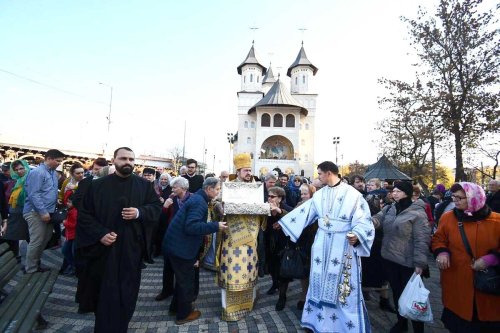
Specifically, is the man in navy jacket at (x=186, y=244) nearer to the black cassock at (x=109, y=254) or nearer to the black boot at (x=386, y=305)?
the black cassock at (x=109, y=254)

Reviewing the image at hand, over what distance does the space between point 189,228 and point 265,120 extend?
42196mm

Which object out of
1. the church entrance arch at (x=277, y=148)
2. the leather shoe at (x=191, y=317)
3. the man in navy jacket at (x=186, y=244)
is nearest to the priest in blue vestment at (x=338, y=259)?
the man in navy jacket at (x=186, y=244)

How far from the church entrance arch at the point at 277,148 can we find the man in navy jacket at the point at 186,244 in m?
39.8

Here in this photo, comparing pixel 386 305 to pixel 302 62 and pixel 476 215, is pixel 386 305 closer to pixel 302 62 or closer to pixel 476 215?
pixel 476 215

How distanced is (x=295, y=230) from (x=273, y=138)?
4102cm

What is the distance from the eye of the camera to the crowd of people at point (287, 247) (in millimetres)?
2980

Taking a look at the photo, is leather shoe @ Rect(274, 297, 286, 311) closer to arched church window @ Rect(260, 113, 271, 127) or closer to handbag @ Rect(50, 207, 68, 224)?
handbag @ Rect(50, 207, 68, 224)

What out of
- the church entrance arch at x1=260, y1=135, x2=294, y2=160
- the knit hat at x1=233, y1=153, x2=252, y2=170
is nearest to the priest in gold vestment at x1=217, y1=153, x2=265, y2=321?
the knit hat at x1=233, y1=153, x2=252, y2=170

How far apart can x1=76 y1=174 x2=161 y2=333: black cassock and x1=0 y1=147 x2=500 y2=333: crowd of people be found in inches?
0.4

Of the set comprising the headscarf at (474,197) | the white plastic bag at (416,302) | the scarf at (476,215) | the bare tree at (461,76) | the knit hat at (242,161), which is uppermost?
the bare tree at (461,76)

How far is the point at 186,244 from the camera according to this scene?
364 centimetres

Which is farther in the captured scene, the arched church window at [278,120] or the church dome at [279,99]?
the arched church window at [278,120]

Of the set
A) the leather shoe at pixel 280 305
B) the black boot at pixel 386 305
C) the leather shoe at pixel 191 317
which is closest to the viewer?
the leather shoe at pixel 191 317

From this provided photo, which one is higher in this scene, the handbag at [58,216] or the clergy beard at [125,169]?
the clergy beard at [125,169]
